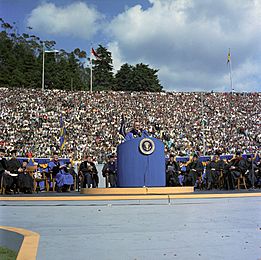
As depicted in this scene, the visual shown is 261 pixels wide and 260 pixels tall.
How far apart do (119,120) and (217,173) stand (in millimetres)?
23649

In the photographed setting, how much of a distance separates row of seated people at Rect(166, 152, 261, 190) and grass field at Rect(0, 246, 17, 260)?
11.4 metres

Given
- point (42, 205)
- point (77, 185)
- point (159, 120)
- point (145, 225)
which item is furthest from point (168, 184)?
point (159, 120)

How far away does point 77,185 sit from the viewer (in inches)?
734

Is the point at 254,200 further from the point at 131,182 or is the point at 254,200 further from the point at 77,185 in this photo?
the point at 77,185

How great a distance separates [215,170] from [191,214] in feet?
27.4

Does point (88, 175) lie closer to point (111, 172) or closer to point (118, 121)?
point (111, 172)

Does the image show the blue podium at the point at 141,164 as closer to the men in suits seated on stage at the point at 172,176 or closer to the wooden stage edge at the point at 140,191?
the wooden stage edge at the point at 140,191

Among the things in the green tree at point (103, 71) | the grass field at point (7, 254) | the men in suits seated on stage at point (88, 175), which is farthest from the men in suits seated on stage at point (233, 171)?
the green tree at point (103, 71)

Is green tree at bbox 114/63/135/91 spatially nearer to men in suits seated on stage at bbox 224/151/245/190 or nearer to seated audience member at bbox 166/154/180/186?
seated audience member at bbox 166/154/180/186

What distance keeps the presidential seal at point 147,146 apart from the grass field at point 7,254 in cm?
880

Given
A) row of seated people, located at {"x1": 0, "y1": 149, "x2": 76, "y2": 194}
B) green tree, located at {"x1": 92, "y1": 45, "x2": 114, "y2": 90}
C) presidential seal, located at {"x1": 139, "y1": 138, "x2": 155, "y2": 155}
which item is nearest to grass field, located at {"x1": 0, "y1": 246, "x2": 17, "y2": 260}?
presidential seal, located at {"x1": 139, "y1": 138, "x2": 155, "y2": 155}

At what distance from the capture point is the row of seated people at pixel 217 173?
16.1 metres

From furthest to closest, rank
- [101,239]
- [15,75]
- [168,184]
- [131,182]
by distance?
[15,75], [168,184], [131,182], [101,239]

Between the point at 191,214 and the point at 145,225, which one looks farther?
the point at 191,214
